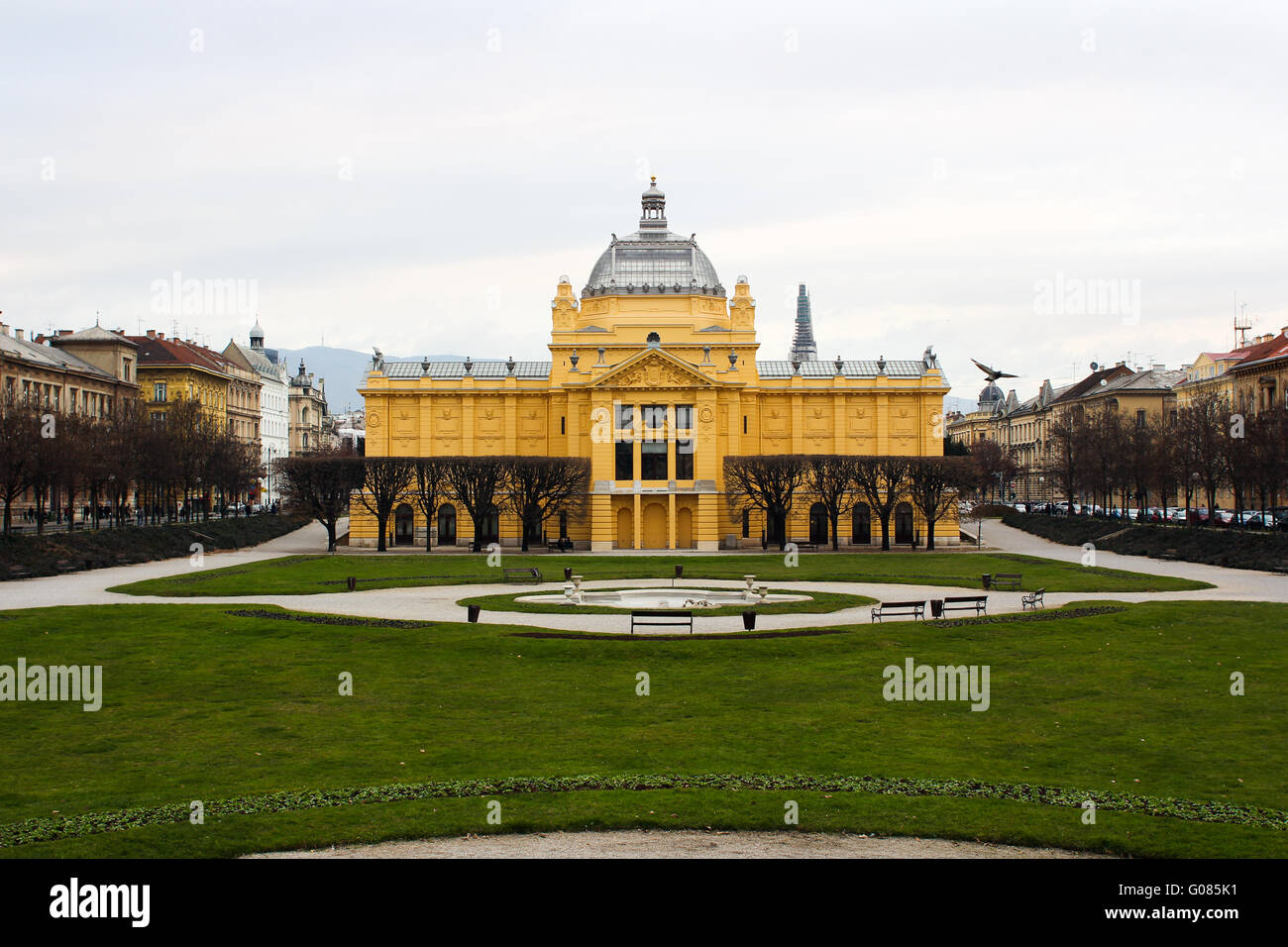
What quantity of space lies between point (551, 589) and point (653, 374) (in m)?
40.0

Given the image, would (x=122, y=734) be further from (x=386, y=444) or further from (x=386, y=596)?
(x=386, y=444)

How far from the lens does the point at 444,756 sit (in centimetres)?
2023

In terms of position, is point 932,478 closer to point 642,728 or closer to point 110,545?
point 110,545

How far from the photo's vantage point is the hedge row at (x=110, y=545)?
5756 cm

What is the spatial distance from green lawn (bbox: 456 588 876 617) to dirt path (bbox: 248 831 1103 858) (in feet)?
78.0

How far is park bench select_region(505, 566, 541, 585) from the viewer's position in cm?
5543

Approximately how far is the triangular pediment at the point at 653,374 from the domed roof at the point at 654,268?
30.2 feet

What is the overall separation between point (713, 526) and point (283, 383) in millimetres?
103831

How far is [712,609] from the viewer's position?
4109cm

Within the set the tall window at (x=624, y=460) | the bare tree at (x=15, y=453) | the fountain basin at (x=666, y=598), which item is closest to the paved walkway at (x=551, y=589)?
the fountain basin at (x=666, y=598)

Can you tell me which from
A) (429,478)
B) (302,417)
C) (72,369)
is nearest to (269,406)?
(302,417)

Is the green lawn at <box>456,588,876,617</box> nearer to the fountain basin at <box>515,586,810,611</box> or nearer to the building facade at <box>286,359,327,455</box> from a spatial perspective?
the fountain basin at <box>515,586,810,611</box>
